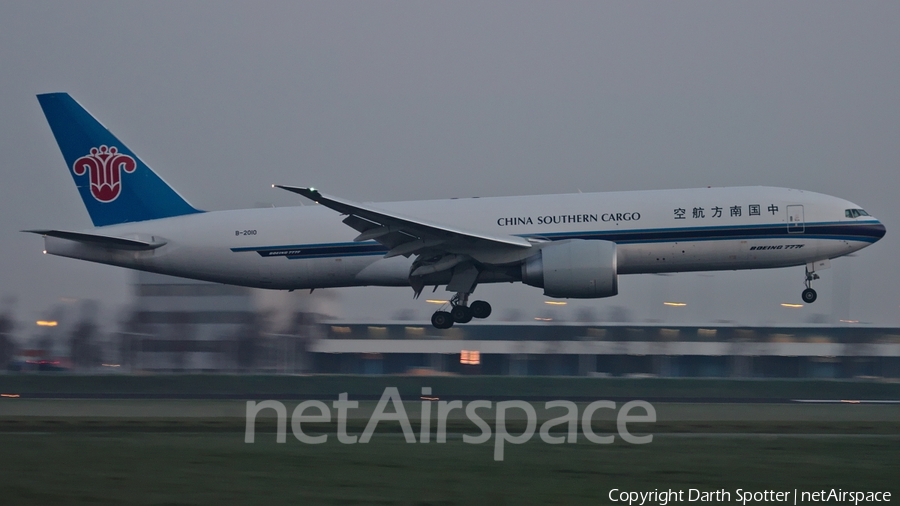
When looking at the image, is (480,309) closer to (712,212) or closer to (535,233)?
(535,233)

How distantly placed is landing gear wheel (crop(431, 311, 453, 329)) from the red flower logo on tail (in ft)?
34.2

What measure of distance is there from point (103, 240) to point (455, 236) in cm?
1036

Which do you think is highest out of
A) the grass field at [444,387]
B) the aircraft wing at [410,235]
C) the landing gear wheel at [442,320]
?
the aircraft wing at [410,235]

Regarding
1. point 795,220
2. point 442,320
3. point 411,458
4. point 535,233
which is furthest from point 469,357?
point 411,458

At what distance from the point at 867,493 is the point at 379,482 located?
7.04 m

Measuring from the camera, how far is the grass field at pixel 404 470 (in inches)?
536

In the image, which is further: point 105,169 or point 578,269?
point 105,169

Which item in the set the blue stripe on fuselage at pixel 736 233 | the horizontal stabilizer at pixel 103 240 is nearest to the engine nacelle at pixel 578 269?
the blue stripe on fuselage at pixel 736 233

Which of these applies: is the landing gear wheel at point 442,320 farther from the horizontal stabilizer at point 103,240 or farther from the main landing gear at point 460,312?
the horizontal stabilizer at point 103,240

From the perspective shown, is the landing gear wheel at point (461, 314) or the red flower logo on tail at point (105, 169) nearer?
the landing gear wheel at point (461, 314)

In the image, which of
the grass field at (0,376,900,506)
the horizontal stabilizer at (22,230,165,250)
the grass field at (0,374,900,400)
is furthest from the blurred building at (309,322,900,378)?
the grass field at (0,376,900,506)

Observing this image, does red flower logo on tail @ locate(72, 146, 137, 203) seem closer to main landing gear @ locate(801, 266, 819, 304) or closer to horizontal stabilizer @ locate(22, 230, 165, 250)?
horizontal stabilizer @ locate(22, 230, 165, 250)

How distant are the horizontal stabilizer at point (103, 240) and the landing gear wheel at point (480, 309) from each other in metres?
9.49

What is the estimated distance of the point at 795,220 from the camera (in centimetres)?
2662
